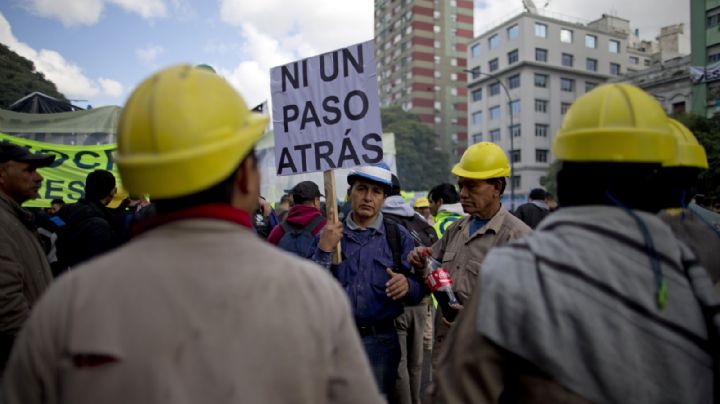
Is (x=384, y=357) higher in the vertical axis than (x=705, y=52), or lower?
lower

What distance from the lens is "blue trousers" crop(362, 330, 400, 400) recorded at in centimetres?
305

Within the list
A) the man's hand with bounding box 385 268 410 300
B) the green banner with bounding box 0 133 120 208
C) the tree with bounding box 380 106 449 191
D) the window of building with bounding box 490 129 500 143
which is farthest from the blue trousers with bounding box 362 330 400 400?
the window of building with bounding box 490 129 500 143

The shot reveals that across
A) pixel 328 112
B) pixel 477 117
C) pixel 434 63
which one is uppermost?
pixel 434 63

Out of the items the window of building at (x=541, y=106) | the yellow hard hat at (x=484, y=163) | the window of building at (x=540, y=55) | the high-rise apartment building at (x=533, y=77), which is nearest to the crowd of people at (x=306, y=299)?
the yellow hard hat at (x=484, y=163)

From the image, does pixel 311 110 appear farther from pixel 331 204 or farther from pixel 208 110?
pixel 208 110

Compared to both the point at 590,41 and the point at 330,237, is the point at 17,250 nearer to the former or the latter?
the point at 330,237

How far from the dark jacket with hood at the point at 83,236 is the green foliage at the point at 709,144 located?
21.4 meters

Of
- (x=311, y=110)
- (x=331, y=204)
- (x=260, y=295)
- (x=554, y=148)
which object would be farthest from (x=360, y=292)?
(x=260, y=295)

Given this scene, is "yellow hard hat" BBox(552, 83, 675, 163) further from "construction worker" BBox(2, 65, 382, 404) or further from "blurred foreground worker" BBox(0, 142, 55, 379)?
"blurred foreground worker" BBox(0, 142, 55, 379)

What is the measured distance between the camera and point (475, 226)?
338 cm

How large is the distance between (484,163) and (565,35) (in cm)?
6392

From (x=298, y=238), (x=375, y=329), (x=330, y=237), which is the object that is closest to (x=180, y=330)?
(x=330, y=237)

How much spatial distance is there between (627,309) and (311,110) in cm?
275

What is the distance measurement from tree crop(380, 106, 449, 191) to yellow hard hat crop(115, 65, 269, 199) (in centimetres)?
5793
